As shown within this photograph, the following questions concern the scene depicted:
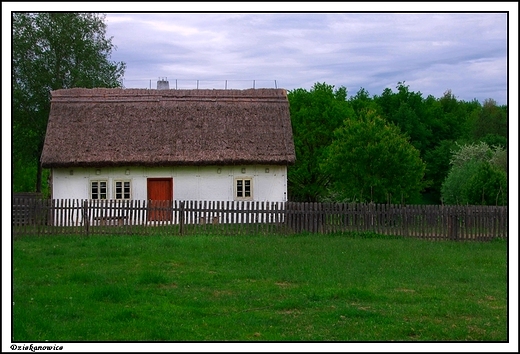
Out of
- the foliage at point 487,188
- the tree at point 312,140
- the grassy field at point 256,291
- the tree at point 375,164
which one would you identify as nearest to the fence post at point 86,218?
the grassy field at point 256,291

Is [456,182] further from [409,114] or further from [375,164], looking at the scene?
[409,114]

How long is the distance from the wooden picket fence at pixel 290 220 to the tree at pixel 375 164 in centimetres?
760

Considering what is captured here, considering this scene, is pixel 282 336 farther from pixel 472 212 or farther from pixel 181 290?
pixel 472 212

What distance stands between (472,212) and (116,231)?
33.4 ft

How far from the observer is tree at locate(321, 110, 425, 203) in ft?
86.2

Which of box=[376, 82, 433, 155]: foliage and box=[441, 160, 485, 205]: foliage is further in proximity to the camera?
box=[376, 82, 433, 155]: foliage

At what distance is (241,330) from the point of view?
27.8 ft

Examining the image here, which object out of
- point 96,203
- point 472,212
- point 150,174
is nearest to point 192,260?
point 96,203

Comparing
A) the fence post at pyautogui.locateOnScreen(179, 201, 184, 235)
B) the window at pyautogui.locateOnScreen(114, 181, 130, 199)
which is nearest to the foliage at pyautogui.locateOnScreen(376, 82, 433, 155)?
the window at pyautogui.locateOnScreen(114, 181, 130, 199)

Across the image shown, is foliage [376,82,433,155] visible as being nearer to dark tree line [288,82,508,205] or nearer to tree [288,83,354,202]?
dark tree line [288,82,508,205]

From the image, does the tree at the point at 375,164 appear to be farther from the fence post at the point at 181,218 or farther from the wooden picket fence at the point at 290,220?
the fence post at the point at 181,218

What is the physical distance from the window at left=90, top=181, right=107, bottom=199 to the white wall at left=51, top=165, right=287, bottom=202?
0.16m

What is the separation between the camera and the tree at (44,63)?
3219cm

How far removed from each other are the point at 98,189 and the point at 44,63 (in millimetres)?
11493
